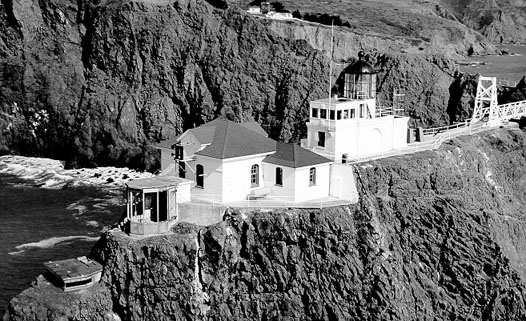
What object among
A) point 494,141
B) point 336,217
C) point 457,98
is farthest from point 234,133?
point 457,98

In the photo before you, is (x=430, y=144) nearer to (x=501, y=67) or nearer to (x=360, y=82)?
(x=360, y=82)

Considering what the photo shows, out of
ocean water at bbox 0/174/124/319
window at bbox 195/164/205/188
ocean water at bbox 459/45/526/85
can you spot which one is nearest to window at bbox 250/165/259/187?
window at bbox 195/164/205/188

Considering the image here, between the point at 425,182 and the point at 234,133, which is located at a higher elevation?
the point at 234,133

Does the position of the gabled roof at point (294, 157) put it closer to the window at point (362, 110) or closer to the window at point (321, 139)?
the window at point (321, 139)

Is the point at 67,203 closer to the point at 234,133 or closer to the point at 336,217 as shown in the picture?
the point at 234,133

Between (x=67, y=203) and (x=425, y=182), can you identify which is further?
(x=67, y=203)

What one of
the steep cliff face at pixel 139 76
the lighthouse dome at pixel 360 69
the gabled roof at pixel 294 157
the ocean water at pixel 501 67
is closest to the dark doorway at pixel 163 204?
the gabled roof at pixel 294 157

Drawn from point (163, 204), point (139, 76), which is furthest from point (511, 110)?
point (139, 76)
